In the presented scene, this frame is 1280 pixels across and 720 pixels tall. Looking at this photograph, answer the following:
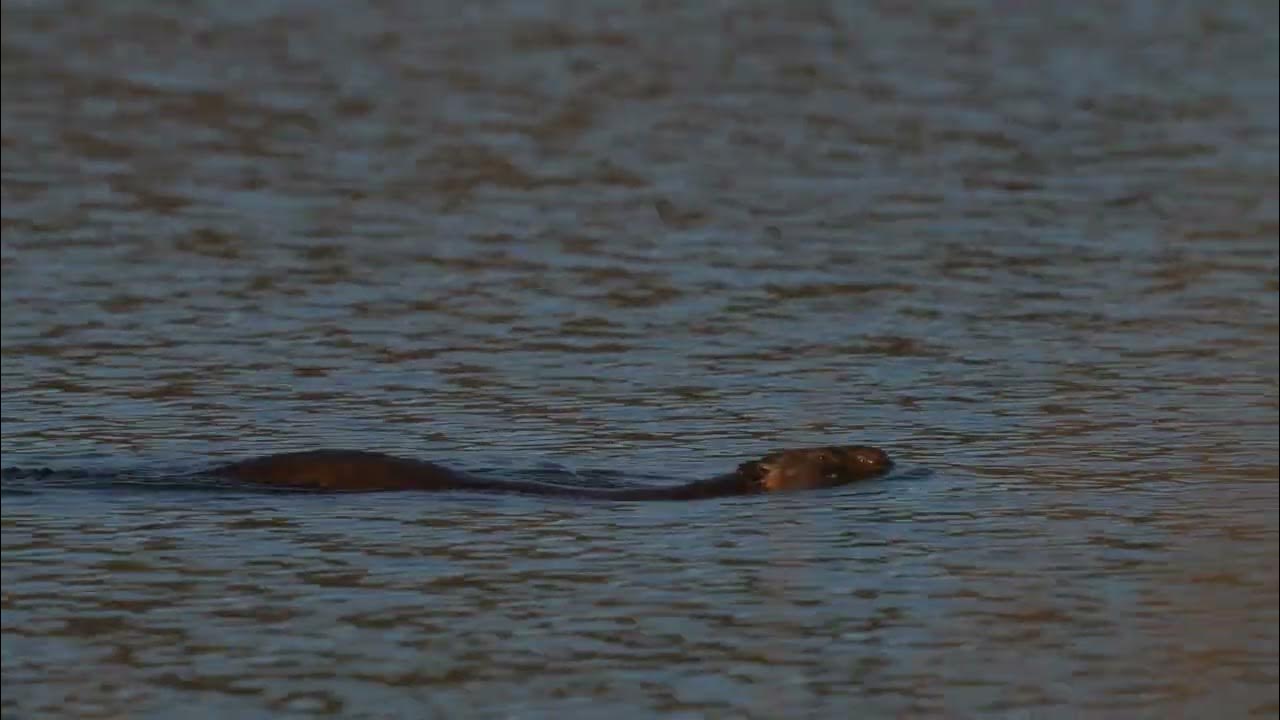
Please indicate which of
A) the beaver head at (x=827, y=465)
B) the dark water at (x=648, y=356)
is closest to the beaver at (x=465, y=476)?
the beaver head at (x=827, y=465)

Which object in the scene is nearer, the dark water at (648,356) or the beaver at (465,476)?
Answer: the dark water at (648,356)

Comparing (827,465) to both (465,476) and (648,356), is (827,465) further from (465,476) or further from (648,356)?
(648,356)

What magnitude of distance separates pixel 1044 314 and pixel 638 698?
302 inches

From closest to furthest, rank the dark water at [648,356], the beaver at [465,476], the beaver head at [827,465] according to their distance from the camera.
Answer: the dark water at [648,356] → the beaver at [465,476] → the beaver head at [827,465]

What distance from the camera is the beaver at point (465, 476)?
1324cm

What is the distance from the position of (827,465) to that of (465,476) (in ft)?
5.10

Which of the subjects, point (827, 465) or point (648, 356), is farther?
point (648, 356)

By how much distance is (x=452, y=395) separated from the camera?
15.5 meters

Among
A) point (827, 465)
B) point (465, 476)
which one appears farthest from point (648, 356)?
point (465, 476)

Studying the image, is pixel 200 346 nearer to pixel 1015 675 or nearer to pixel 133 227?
pixel 133 227

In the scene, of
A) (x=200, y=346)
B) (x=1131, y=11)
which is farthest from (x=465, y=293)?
(x=1131, y=11)

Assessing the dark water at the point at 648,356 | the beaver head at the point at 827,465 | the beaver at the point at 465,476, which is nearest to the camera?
the dark water at the point at 648,356

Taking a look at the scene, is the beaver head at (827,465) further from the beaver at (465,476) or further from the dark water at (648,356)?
the dark water at (648,356)

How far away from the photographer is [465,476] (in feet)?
44.1
